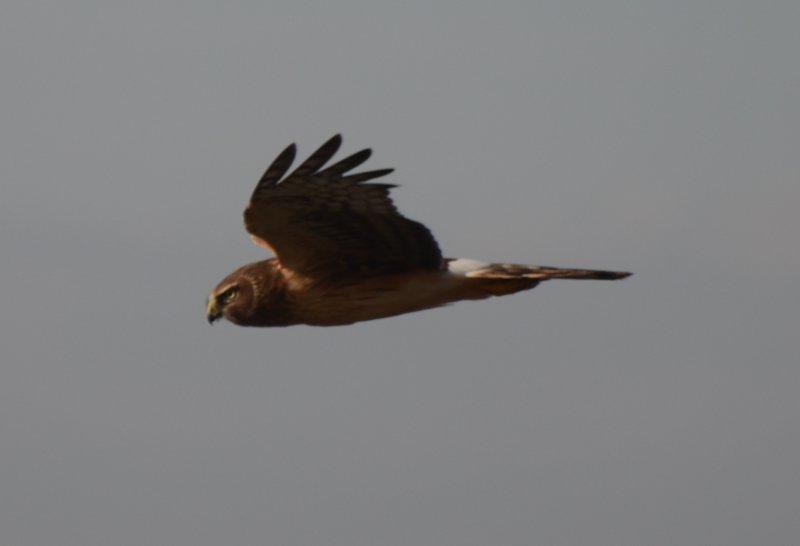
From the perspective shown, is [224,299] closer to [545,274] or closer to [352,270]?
[352,270]

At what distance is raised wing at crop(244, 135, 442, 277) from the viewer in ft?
42.3

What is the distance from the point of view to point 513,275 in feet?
44.0

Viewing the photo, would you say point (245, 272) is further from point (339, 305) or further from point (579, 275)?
point (579, 275)

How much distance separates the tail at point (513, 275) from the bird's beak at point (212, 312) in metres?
1.30

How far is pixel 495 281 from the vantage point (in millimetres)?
13484

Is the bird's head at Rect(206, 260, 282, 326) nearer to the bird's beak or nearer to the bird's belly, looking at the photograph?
the bird's beak

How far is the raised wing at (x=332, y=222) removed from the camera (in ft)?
42.3

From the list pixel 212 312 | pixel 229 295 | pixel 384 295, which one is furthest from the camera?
pixel 212 312

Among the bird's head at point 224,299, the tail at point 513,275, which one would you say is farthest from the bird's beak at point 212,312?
the tail at point 513,275

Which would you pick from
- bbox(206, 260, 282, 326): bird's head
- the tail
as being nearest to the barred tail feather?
the tail

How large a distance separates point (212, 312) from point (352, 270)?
35.7 inches

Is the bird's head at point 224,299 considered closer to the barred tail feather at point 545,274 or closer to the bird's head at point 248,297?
the bird's head at point 248,297

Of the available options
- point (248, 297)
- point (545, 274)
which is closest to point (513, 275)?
point (545, 274)

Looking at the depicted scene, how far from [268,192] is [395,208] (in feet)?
2.25
